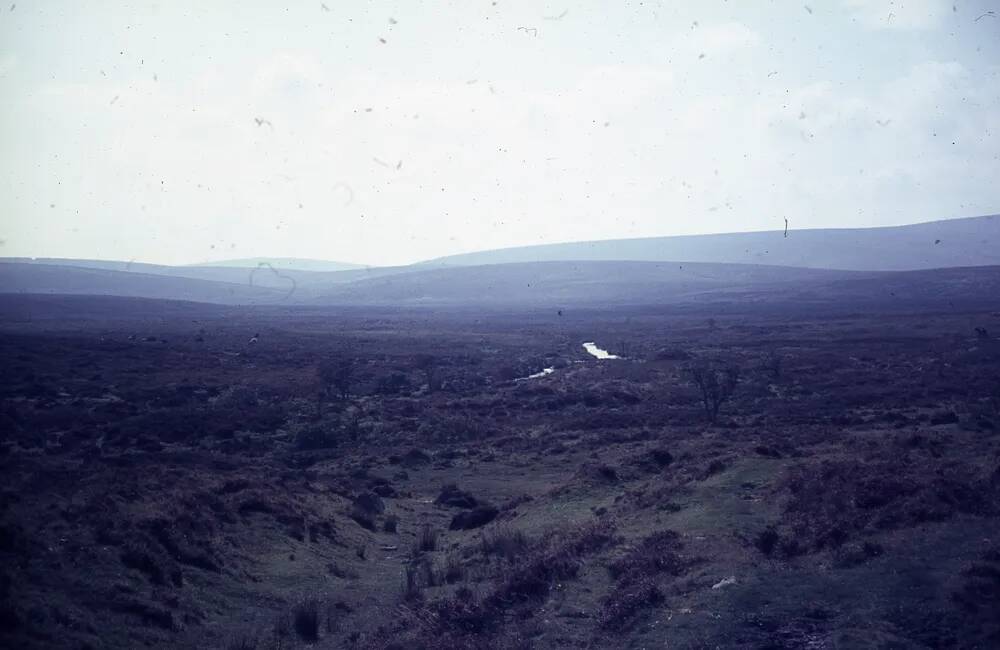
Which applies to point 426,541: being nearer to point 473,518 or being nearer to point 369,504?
point 473,518

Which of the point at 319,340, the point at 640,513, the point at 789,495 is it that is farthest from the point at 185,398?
the point at 319,340

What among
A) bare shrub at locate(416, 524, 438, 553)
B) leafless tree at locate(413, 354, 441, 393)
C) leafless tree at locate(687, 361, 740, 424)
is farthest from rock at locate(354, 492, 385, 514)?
leafless tree at locate(413, 354, 441, 393)

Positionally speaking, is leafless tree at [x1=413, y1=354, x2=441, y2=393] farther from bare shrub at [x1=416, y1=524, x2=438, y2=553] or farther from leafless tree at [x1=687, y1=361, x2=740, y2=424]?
bare shrub at [x1=416, y1=524, x2=438, y2=553]

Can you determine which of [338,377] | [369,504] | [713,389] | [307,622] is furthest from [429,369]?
[307,622]

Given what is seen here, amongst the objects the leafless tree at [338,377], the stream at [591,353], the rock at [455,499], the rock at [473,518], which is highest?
the leafless tree at [338,377]

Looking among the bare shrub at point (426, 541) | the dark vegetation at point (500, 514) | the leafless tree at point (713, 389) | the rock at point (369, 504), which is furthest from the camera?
the leafless tree at point (713, 389)

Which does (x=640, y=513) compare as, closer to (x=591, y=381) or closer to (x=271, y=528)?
(x=271, y=528)

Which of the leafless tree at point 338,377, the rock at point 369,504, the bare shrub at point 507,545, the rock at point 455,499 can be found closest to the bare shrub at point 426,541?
the bare shrub at point 507,545

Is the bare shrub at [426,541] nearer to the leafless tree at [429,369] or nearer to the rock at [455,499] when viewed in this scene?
the rock at [455,499]

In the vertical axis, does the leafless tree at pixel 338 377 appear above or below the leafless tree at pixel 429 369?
above
